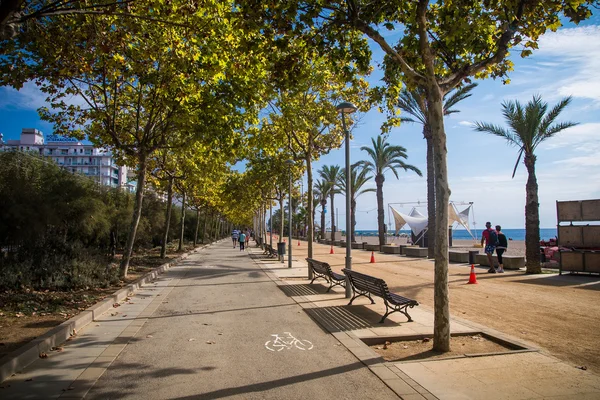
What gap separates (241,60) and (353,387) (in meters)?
8.34

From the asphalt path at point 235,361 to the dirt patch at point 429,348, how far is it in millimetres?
624

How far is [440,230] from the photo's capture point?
228 inches

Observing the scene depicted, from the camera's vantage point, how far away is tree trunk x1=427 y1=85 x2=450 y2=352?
5.70 meters

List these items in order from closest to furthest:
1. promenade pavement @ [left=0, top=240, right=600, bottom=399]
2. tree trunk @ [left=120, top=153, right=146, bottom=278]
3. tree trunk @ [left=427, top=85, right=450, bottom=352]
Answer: promenade pavement @ [left=0, top=240, right=600, bottom=399], tree trunk @ [left=427, top=85, right=450, bottom=352], tree trunk @ [left=120, top=153, right=146, bottom=278]

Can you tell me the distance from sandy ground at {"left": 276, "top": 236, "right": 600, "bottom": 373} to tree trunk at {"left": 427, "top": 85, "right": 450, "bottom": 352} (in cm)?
154

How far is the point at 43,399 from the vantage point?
4082 mm

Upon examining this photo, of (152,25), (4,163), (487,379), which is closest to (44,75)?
(152,25)

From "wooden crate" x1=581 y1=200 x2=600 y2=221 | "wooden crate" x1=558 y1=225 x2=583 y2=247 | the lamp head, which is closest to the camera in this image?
the lamp head

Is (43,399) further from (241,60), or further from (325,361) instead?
(241,60)

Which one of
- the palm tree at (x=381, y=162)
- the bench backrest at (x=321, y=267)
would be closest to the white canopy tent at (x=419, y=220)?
the palm tree at (x=381, y=162)

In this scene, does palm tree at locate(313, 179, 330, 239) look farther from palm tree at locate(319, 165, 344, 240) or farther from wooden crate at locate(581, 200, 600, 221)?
wooden crate at locate(581, 200, 600, 221)

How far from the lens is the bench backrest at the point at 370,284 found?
7577mm

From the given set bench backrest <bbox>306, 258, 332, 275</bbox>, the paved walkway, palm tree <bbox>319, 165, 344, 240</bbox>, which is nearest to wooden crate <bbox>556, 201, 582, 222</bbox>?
bench backrest <bbox>306, 258, 332, 275</bbox>

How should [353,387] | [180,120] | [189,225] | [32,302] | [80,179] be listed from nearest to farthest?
1. [353,387]
2. [32,302]
3. [180,120]
4. [80,179]
5. [189,225]
